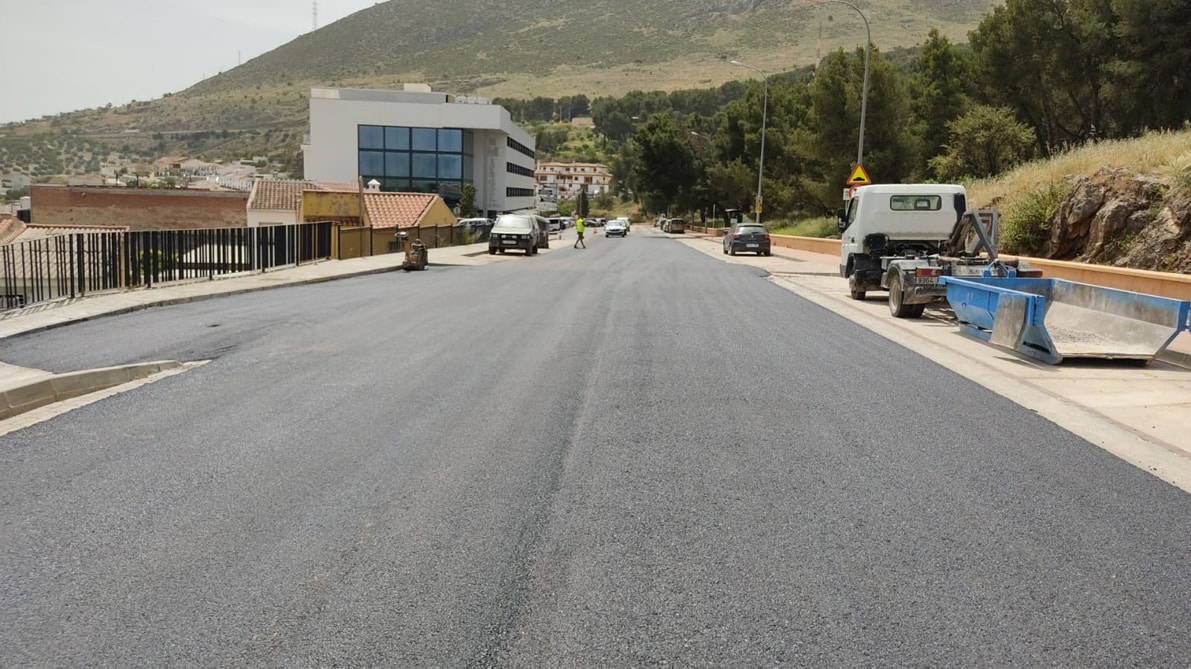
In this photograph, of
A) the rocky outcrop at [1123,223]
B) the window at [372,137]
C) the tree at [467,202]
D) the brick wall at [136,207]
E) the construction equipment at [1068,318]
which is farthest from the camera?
the window at [372,137]

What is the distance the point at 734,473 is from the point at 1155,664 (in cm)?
287

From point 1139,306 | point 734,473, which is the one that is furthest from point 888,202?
point 734,473

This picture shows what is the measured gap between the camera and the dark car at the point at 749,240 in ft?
139

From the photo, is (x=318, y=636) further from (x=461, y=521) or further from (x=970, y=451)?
(x=970, y=451)

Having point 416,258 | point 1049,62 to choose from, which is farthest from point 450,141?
point 416,258

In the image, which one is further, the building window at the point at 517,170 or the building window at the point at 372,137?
the building window at the point at 517,170

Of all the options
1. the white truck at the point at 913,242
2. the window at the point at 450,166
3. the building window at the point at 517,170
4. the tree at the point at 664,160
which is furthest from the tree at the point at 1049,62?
the building window at the point at 517,170

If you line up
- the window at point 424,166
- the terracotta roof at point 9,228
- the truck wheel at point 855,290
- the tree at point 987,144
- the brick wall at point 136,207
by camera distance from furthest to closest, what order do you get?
1. the window at point 424,166
2. the brick wall at point 136,207
3. the tree at point 987,144
4. the terracotta roof at point 9,228
5. the truck wheel at point 855,290

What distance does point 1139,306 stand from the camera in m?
11.4

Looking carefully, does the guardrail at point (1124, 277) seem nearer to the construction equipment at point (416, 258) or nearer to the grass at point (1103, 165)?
the grass at point (1103, 165)

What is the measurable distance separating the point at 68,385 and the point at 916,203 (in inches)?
602

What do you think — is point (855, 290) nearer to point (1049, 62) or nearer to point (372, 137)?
point (1049, 62)

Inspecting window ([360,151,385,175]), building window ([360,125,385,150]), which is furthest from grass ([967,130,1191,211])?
building window ([360,125,385,150])

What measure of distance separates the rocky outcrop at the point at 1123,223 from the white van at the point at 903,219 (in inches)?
126
